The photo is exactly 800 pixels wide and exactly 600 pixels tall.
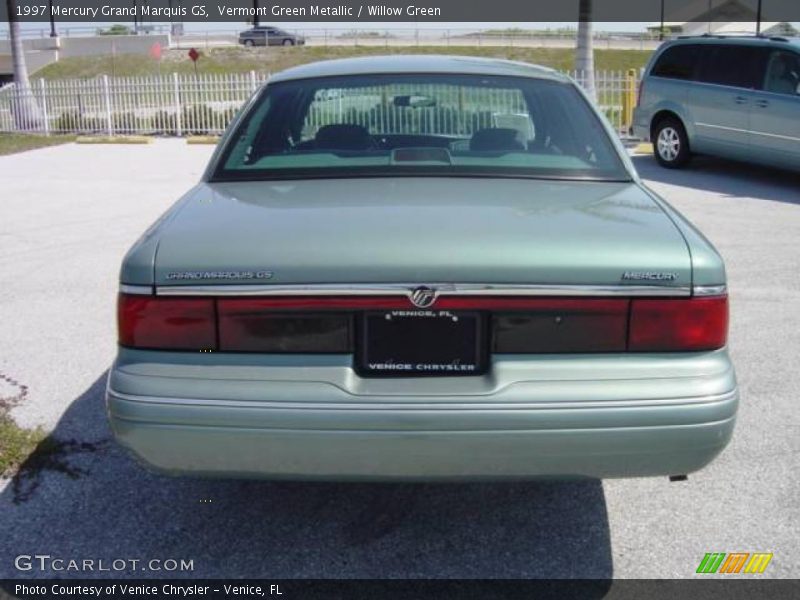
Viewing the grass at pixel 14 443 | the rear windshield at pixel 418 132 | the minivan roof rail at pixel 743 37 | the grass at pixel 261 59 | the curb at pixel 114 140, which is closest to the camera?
the rear windshield at pixel 418 132

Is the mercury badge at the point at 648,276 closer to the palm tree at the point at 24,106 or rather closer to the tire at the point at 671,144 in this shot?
the tire at the point at 671,144

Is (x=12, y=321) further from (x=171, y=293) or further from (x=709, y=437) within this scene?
(x=709, y=437)

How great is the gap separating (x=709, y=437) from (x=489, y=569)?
0.90 metres

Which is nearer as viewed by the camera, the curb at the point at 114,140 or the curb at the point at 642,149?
the curb at the point at 642,149

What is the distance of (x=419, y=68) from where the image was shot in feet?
14.2

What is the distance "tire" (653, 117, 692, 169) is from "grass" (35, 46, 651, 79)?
34.1m

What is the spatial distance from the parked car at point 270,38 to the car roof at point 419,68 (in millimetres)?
55137

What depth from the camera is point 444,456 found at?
269 cm

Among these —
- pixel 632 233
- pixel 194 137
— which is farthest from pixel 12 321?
pixel 194 137

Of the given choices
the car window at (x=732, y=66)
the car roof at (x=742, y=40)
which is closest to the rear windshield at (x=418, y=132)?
the car roof at (x=742, y=40)

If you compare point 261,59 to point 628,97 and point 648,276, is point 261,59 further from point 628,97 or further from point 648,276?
point 648,276

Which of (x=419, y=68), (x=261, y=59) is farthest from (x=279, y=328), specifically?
(x=261, y=59)

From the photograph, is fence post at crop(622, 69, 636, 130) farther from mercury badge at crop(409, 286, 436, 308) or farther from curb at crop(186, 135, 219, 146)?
mercury badge at crop(409, 286, 436, 308)

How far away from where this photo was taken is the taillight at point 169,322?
9.04 ft
